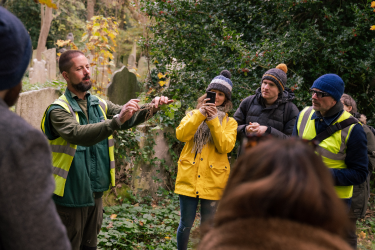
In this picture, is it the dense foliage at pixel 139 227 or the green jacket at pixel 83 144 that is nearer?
the green jacket at pixel 83 144

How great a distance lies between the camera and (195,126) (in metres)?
3.20

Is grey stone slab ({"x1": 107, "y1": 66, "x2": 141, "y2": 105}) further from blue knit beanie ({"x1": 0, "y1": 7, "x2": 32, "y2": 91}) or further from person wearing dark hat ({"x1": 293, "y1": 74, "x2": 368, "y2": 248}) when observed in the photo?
blue knit beanie ({"x1": 0, "y1": 7, "x2": 32, "y2": 91})

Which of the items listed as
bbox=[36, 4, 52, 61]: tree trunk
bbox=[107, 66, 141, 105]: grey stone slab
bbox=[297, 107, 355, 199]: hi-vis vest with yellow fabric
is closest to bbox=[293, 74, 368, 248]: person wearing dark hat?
bbox=[297, 107, 355, 199]: hi-vis vest with yellow fabric

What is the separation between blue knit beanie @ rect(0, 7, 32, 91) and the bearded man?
144 cm

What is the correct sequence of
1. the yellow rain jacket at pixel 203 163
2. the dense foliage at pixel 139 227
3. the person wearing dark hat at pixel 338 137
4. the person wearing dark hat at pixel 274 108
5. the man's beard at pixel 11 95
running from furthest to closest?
1. the dense foliage at pixel 139 227
2. the person wearing dark hat at pixel 274 108
3. the yellow rain jacket at pixel 203 163
4. the person wearing dark hat at pixel 338 137
5. the man's beard at pixel 11 95

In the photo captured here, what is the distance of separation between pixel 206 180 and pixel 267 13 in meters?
4.43

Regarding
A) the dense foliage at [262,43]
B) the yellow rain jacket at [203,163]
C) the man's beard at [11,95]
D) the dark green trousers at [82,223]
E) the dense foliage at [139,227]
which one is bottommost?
the dense foliage at [139,227]

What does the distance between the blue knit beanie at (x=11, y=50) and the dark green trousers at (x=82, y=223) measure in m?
1.81

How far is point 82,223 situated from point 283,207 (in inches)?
93.1

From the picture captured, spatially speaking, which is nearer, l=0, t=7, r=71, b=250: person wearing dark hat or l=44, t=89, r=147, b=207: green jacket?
l=0, t=7, r=71, b=250: person wearing dark hat

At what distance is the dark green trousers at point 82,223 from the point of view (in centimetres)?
262

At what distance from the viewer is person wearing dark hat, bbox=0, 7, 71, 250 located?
954 mm

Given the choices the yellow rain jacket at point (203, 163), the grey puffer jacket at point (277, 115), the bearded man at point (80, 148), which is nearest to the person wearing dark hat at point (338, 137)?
the grey puffer jacket at point (277, 115)

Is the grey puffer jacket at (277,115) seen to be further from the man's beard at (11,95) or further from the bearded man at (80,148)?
the man's beard at (11,95)
